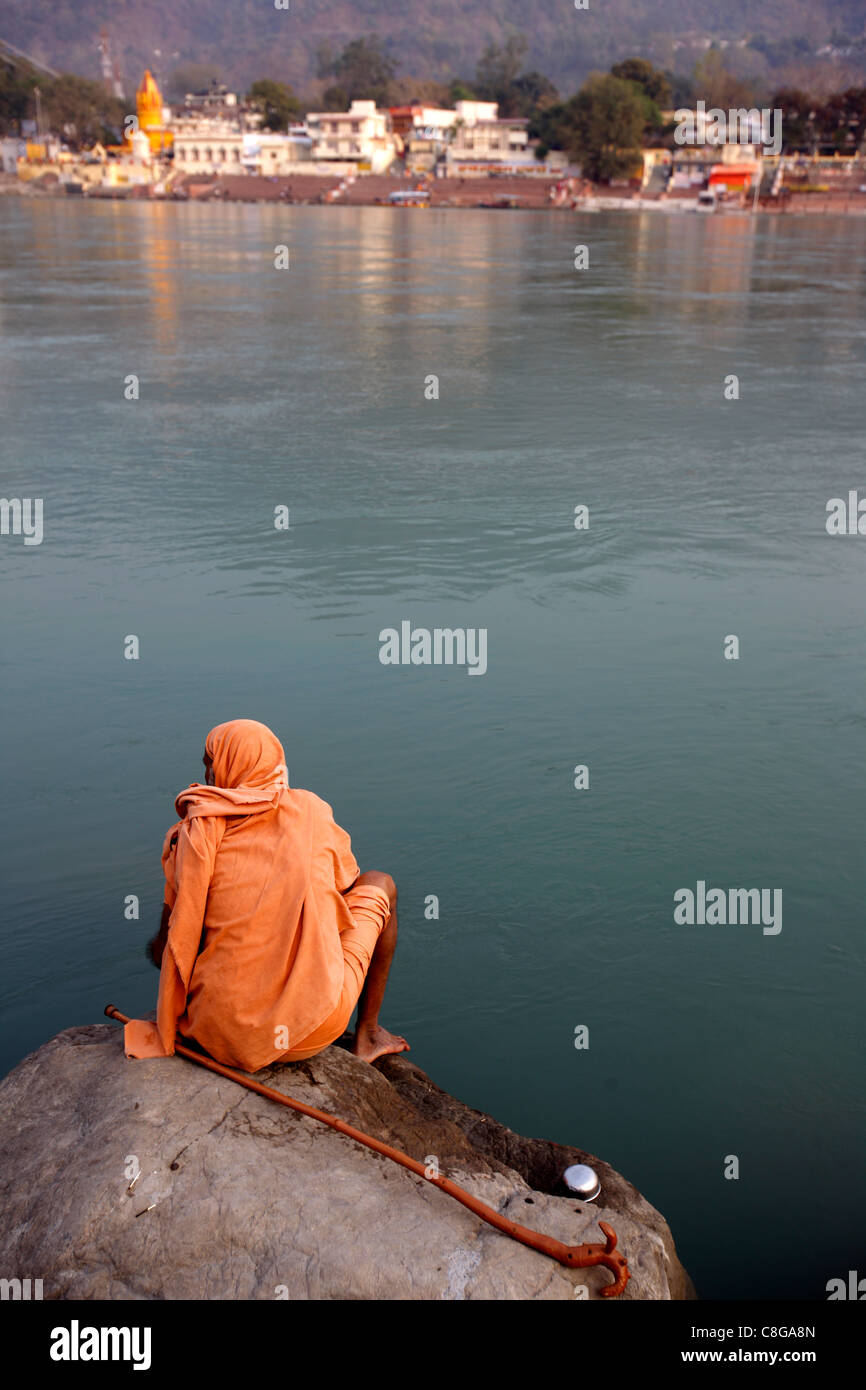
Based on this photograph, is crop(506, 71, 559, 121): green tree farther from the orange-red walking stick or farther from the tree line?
the orange-red walking stick

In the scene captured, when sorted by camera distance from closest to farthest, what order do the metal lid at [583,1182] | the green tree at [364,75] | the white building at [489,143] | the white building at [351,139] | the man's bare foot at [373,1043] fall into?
1. the metal lid at [583,1182]
2. the man's bare foot at [373,1043]
3. the white building at [489,143]
4. the white building at [351,139]
5. the green tree at [364,75]

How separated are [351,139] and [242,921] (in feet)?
304

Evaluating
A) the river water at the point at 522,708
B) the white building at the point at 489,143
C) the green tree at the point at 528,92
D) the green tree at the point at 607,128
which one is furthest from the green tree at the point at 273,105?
the river water at the point at 522,708

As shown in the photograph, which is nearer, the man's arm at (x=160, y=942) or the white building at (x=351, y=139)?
the man's arm at (x=160, y=942)

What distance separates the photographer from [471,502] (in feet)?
27.2

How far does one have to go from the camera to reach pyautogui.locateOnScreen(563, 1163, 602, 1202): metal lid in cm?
248

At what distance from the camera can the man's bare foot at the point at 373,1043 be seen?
2957mm

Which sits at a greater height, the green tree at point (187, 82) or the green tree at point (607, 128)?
the green tree at point (187, 82)

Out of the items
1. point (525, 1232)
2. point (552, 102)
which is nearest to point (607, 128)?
point (552, 102)

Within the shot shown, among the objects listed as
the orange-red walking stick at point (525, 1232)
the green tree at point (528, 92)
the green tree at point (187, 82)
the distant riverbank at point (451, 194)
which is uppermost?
the green tree at point (187, 82)

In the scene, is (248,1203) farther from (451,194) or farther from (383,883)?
(451,194)

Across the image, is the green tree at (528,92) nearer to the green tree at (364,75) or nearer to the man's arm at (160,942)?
the green tree at (364,75)

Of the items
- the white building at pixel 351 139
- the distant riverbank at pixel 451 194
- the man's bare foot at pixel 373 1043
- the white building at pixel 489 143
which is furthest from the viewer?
the white building at pixel 351 139

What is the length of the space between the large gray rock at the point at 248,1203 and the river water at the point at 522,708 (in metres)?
0.62
